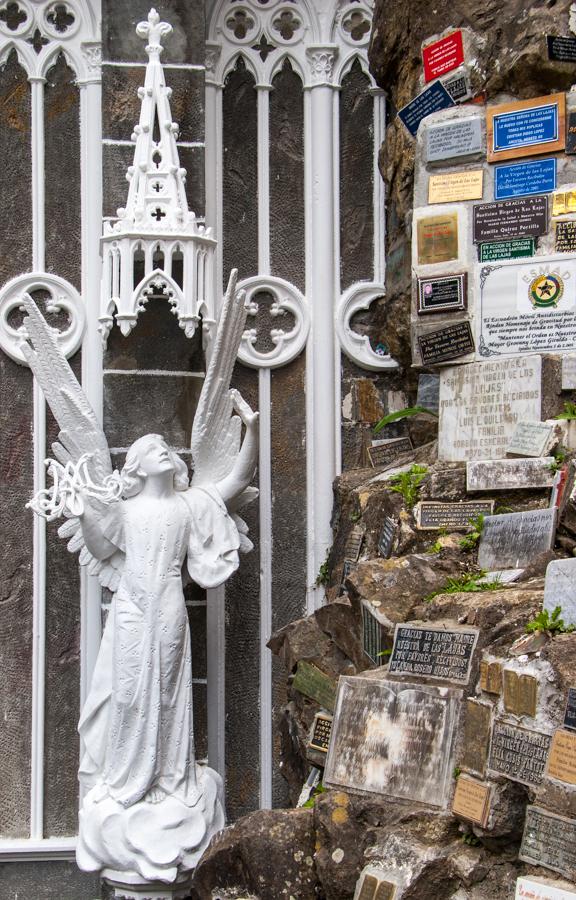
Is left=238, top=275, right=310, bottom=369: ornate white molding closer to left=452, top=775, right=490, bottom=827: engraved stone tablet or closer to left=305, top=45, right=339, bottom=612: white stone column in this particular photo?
left=305, top=45, right=339, bottom=612: white stone column

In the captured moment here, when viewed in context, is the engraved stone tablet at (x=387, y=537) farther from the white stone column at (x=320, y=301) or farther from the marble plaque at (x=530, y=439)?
the white stone column at (x=320, y=301)

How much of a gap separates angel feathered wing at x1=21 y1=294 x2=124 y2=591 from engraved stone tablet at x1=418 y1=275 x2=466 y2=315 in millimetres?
2016

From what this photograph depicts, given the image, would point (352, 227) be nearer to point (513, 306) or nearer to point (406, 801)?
point (513, 306)

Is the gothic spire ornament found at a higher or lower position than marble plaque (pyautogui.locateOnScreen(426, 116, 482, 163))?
lower

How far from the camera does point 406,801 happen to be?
7129mm

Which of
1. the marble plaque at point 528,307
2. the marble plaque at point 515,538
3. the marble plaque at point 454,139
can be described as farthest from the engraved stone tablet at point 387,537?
the marble plaque at point 454,139

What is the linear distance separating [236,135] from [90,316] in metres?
1.54

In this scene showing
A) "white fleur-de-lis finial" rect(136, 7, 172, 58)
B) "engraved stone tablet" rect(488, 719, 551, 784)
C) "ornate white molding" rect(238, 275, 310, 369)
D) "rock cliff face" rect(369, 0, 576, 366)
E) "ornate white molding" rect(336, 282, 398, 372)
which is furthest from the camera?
"ornate white molding" rect(336, 282, 398, 372)

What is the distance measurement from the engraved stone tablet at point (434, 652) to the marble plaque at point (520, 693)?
361 millimetres

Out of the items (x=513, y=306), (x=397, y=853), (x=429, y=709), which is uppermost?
(x=513, y=306)

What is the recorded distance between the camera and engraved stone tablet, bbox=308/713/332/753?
8.80 m

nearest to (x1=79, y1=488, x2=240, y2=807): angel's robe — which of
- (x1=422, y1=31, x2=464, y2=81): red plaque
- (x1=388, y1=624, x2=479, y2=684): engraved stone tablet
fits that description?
(x1=388, y1=624, x2=479, y2=684): engraved stone tablet

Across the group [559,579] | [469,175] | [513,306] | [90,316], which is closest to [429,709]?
[559,579]

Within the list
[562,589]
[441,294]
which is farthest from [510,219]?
[562,589]
